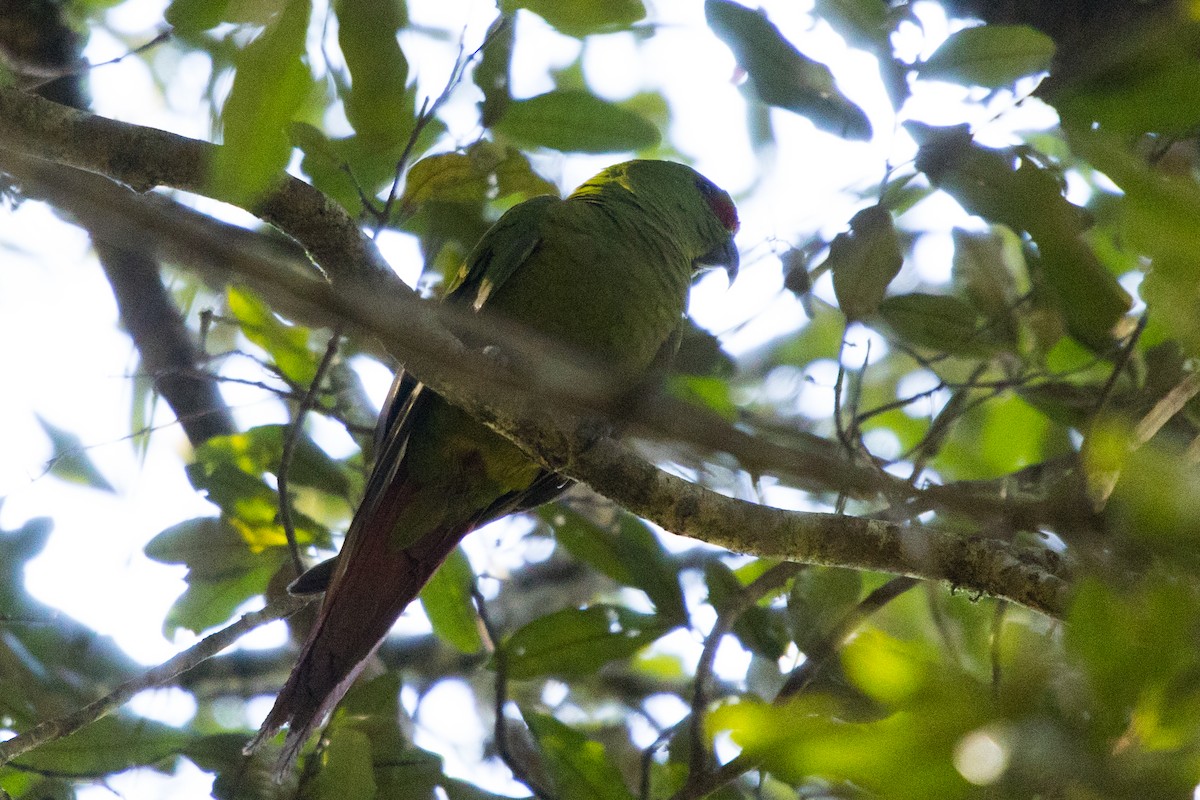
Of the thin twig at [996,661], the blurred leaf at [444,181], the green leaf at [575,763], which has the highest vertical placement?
the blurred leaf at [444,181]

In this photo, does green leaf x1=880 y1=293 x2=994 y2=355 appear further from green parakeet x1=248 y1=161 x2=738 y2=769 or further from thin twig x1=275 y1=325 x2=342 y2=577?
thin twig x1=275 y1=325 x2=342 y2=577

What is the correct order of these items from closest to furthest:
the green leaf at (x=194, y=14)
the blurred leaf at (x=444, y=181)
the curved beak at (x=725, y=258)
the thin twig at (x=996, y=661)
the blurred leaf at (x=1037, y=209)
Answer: the thin twig at (x=996, y=661) → the green leaf at (x=194, y=14) → the blurred leaf at (x=1037, y=209) → the blurred leaf at (x=444, y=181) → the curved beak at (x=725, y=258)

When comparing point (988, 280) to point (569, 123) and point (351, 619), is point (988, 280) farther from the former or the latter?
point (351, 619)

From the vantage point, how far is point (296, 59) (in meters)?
0.92

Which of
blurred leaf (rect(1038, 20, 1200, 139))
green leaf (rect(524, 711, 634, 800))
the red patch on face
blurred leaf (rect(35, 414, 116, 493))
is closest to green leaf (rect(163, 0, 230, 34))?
blurred leaf (rect(1038, 20, 1200, 139))

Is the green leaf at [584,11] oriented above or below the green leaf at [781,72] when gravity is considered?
below

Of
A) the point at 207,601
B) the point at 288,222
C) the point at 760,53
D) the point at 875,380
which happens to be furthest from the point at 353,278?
the point at 875,380

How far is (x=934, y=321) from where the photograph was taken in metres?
2.87

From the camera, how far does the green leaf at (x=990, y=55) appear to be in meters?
2.31

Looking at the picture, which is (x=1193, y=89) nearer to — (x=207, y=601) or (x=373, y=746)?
(x=373, y=746)

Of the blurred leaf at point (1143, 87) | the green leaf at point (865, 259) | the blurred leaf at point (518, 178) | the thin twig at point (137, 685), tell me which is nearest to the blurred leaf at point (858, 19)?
the green leaf at point (865, 259)

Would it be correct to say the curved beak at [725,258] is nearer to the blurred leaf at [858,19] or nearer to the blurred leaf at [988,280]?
the blurred leaf at [988,280]

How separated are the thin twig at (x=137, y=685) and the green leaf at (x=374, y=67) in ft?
3.91

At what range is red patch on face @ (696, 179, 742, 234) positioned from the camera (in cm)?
359
